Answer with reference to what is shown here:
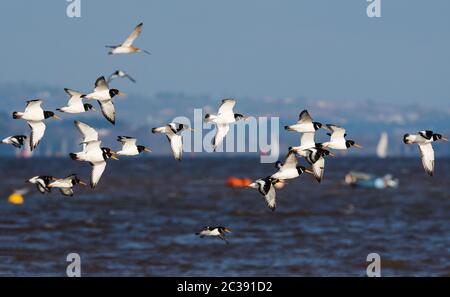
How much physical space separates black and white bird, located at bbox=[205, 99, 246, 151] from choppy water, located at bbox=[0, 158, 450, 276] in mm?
18379

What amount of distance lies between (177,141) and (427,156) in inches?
219

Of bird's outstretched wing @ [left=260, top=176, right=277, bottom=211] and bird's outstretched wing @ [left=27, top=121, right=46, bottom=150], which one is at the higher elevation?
bird's outstretched wing @ [left=27, top=121, right=46, bottom=150]

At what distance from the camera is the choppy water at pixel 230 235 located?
→ 47.7 m

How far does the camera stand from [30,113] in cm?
2759

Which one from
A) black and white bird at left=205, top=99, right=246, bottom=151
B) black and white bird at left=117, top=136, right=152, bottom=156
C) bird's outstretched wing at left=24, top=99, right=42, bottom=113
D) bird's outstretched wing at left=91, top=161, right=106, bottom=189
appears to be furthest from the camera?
bird's outstretched wing at left=24, top=99, right=42, bottom=113

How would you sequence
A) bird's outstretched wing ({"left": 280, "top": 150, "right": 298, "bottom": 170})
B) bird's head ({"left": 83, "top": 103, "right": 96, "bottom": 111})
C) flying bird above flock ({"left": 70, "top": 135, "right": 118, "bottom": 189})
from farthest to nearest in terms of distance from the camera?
1. bird's head ({"left": 83, "top": 103, "right": 96, "bottom": 111})
2. flying bird above flock ({"left": 70, "top": 135, "right": 118, "bottom": 189})
3. bird's outstretched wing ({"left": 280, "top": 150, "right": 298, "bottom": 170})

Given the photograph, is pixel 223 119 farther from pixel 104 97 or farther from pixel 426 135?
pixel 426 135

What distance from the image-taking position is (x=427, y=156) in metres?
27.5

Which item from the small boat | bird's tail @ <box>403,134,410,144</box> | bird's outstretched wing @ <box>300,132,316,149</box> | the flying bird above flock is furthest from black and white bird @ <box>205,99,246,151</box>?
the small boat

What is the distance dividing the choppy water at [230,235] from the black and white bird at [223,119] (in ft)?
60.3

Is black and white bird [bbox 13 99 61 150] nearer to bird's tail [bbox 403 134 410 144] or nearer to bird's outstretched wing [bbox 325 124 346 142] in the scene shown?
bird's outstretched wing [bbox 325 124 346 142]

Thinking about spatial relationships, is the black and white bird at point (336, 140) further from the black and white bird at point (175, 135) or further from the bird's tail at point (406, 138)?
the black and white bird at point (175, 135)

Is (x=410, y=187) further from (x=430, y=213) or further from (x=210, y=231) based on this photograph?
(x=210, y=231)

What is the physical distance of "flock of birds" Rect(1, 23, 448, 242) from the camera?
26.4 meters
